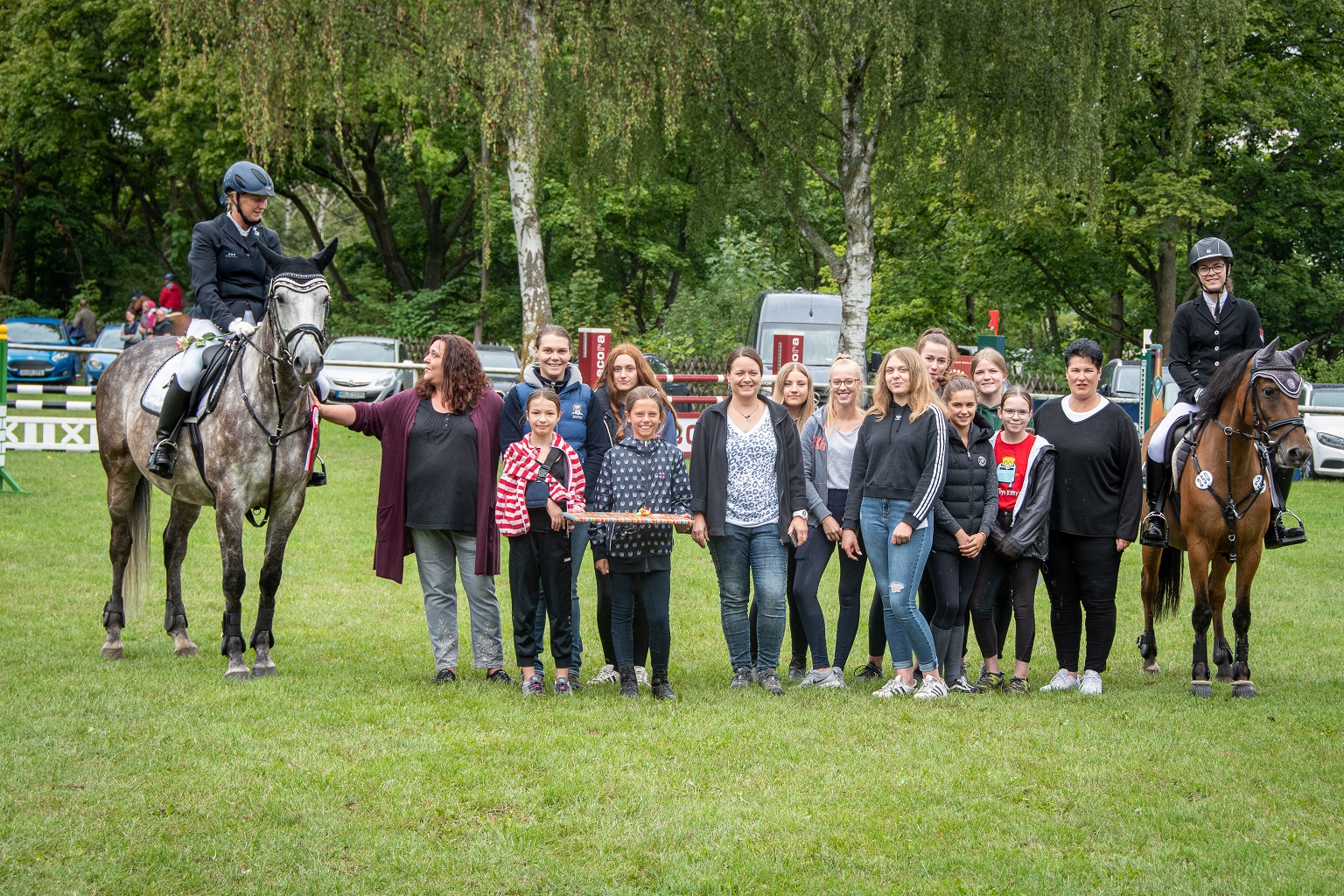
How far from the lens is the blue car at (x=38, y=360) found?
2959 cm

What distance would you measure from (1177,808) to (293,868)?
11.8ft

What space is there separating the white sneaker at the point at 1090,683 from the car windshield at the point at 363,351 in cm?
2243

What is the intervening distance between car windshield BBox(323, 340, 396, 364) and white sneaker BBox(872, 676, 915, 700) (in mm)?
22196

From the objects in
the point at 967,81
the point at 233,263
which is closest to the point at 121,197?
the point at 967,81

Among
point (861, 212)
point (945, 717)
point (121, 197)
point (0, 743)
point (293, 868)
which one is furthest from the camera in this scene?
point (121, 197)

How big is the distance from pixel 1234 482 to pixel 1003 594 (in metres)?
1.60

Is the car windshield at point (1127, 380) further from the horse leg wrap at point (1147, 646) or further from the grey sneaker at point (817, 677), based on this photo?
the grey sneaker at point (817, 677)

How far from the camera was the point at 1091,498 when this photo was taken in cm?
741

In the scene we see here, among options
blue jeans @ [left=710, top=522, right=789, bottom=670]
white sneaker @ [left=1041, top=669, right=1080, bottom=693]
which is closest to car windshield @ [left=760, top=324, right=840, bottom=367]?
white sneaker @ [left=1041, top=669, right=1080, bottom=693]

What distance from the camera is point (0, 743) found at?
561cm

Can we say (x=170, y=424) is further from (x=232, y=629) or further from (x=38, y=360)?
(x=38, y=360)

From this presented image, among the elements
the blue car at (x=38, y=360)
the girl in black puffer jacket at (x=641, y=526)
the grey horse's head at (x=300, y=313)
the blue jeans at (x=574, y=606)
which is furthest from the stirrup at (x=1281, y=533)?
the blue car at (x=38, y=360)

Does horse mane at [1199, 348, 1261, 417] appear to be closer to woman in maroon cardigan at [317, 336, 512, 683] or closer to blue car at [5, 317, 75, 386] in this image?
woman in maroon cardigan at [317, 336, 512, 683]

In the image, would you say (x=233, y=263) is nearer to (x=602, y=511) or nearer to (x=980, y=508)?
(x=602, y=511)
